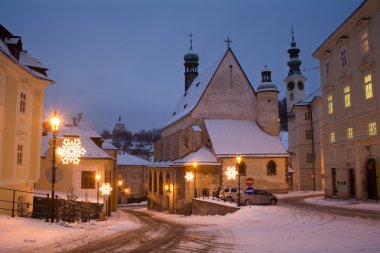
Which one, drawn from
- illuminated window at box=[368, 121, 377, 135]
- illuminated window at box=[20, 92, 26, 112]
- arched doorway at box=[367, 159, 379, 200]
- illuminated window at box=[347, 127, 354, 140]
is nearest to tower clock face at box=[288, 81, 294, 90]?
illuminated window at box=[347, 127, 354, 140]

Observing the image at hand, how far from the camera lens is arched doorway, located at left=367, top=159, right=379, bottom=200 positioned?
1073 inches

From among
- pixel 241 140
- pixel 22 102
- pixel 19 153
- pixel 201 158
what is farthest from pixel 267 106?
pixel 19 153

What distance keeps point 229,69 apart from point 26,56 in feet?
91.6

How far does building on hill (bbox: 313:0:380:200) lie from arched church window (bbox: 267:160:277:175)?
9.13 metres

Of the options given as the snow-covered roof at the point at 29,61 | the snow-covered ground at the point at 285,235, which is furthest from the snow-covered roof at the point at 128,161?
the snow-covered ground at the point at 285,235

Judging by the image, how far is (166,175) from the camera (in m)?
50.2

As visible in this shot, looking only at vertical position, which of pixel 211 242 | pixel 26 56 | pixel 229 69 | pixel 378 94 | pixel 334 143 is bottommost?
pixel 211 242

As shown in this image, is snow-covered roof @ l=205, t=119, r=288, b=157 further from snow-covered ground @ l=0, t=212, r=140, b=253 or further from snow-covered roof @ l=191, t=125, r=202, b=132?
snow-covered ground @ l=0, t=212, r=140, b=253

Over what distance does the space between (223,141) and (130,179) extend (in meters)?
40.4

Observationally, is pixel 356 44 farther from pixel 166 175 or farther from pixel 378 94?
pixel 166 175

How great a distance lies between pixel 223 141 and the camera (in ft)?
144

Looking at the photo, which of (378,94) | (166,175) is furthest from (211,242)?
(166,175)

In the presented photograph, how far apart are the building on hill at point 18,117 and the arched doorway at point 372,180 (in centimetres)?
2456

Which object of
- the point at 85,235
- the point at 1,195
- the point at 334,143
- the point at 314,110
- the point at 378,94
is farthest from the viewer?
the point at 314,110
